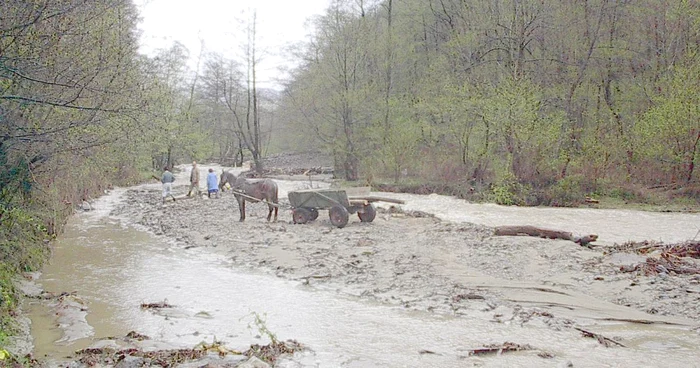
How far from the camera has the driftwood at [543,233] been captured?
13266 mm

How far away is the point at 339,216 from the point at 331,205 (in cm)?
40

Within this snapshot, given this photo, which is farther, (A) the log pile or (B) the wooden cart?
(B) the wooden cart

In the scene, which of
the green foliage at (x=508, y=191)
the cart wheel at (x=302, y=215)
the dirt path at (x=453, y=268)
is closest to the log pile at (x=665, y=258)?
the dirt path at (x=453, y=268)

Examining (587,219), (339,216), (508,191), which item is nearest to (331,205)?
(339,216)

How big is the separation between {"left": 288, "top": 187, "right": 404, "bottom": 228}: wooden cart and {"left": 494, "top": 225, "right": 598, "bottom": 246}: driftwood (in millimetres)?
4087

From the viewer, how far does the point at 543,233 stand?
13992 mm

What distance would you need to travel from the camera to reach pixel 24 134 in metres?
8.95

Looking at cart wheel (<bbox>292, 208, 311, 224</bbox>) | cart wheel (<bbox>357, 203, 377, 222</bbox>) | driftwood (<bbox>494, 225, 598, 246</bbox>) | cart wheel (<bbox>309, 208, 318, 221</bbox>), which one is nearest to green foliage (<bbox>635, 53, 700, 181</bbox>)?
driftwood (<bbox>494, 225, 598, 246</bbox>)

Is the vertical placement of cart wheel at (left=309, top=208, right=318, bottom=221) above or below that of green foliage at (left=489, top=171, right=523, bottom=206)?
below

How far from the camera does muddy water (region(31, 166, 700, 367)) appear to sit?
6.94m

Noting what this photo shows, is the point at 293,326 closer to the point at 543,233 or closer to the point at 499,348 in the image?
the point at 499,348

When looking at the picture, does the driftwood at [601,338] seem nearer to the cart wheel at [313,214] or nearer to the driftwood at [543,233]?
the driftwood at [543,233]

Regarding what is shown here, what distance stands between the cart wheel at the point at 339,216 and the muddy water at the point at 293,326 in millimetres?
4709

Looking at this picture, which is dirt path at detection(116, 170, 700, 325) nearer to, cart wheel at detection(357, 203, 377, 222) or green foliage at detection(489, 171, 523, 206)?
cart wheel at detection(357, 203, 377, 222)
